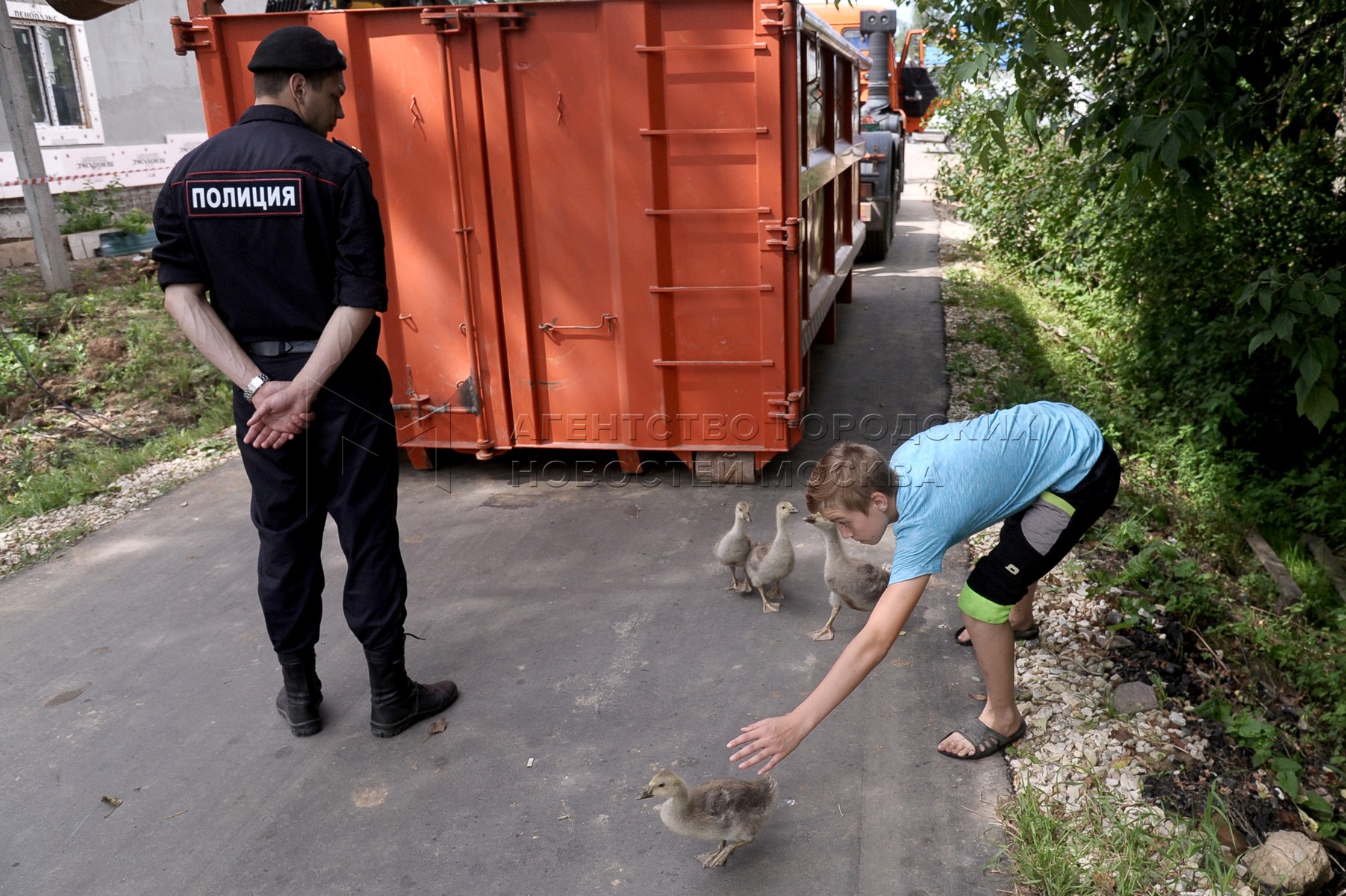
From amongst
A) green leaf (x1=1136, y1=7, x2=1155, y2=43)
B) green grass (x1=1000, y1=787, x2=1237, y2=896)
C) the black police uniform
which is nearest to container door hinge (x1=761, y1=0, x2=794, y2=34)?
green leaf (x1=1136, y1=7, x2=1155, y2=43)

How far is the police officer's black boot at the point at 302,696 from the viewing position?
147 inches

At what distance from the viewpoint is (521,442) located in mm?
6023

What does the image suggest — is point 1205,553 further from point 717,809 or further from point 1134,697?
point 717,809

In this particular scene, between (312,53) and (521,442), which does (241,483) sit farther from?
(312,53)

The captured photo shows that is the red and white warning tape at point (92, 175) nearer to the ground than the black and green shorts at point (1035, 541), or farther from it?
farther from it

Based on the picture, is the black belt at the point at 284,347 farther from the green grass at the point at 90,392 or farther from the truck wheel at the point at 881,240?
the truck wheel at the point at 881,240

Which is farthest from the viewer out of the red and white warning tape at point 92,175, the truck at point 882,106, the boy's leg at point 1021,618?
the truck at point 882,106

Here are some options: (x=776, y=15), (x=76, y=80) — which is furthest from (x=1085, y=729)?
(x=76, y=80)

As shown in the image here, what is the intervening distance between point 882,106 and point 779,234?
11.3 meters

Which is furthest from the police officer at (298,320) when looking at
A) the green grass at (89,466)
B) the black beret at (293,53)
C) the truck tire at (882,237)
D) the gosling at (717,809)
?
the truck tire at (882,237)

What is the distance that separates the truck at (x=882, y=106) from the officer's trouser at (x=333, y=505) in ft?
31.4

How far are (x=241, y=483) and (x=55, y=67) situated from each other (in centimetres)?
950

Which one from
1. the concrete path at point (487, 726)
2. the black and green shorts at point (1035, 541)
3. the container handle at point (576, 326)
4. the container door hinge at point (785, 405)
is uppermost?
the container handle at point (576, 326)

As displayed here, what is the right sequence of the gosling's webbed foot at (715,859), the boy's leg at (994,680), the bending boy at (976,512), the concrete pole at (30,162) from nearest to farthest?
1. the bending boy at (976,512)
2. the gosling's webbed foot at (715,859)
3. the boy's leg at (994,680)
4. the concrete pole at (30,162)
